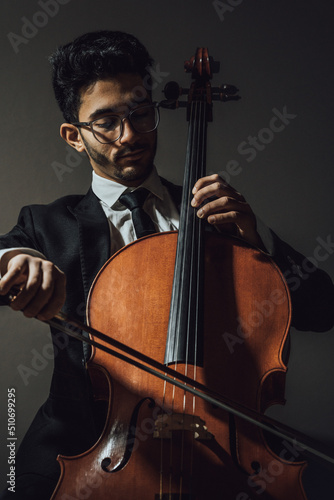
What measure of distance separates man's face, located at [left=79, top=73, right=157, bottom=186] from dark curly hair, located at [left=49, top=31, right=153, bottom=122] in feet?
0.07

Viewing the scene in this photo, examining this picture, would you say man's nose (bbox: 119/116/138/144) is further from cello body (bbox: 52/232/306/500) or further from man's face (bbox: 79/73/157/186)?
cello body (bbox: 52/232/306/500)

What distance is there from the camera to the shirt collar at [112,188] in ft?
3.34

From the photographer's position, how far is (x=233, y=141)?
1378 millimetres

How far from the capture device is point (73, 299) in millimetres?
912

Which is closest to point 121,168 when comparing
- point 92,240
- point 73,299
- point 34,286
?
point 92,240

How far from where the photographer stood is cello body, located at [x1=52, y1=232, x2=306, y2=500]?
0.61m

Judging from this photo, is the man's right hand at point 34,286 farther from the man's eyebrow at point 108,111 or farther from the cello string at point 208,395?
the man's eyebrow at point 108,111

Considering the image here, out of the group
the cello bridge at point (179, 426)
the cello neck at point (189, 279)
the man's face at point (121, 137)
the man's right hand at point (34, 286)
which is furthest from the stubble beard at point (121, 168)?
the cello bridge at point (179, 426)

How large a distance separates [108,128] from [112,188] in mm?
116

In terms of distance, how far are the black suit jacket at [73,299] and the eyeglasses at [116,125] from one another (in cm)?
12

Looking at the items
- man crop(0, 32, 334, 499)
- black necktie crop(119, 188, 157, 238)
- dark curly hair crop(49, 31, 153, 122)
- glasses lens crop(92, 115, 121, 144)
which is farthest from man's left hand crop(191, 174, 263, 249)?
dark curly hair crop(49, 31, 153, 122)

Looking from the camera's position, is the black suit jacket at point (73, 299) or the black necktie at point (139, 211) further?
the black necktie at point (139, 211)

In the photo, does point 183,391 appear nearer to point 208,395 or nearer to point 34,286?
point 208,395

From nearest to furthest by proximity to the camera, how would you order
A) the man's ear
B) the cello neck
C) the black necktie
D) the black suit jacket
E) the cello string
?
1. the cello string
2. the cello neck
3. the black suit jacket
4. the black necktie
5. the man's ear
